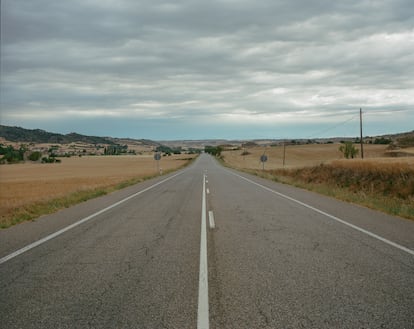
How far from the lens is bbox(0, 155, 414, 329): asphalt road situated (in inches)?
168

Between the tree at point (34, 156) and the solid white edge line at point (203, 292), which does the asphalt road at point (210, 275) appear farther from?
the tree at point (34, 156)

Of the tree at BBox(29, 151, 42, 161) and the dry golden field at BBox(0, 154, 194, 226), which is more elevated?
the tree at BBox(29, 151, 42, 161)

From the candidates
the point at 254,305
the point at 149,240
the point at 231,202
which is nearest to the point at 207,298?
the point at 254,305

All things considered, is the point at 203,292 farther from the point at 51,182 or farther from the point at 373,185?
the point at 51,182

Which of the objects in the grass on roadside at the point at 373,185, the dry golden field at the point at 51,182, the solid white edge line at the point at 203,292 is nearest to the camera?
the solid white edge line at the point at 203,292

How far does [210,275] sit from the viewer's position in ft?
18.9

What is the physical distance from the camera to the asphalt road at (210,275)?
4273 millimetres

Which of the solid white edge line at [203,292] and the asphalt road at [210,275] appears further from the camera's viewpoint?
the asphalt road at [210,275]

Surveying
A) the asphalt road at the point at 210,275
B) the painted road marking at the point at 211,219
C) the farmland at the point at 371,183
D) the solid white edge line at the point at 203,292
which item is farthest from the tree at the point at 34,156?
the solid white edge line at the point at 203,292

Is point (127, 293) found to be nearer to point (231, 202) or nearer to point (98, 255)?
point (98, 255)

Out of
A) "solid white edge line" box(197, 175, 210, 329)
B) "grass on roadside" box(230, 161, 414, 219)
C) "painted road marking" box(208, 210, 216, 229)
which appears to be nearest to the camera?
"solid white edge line" box(197, 175, 210, 329)

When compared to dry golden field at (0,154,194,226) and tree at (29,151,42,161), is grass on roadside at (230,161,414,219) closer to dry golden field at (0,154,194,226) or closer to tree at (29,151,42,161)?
dry golden field at (0,154,194,226)

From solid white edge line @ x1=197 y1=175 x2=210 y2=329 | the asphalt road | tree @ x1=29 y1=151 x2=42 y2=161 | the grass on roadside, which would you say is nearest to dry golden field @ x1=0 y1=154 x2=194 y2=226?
the asphalt road

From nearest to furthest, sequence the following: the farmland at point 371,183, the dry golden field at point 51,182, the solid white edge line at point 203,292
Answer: the solid white edge line at point 203,292 < the farmland at point 371,183 < the dry golden field at point 51,182
